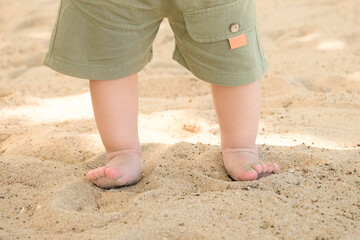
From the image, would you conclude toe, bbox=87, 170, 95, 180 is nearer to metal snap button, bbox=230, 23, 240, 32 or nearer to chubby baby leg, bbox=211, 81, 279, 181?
chubby baby leg, bbox=211, 81, 279, 181

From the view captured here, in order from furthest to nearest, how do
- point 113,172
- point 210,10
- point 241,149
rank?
point 241,149
point 113,172
point 210,10

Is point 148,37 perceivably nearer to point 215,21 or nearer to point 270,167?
point 215,21

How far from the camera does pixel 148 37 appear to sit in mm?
1828

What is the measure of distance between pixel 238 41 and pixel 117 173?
58 centimetres

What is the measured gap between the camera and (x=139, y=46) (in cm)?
182

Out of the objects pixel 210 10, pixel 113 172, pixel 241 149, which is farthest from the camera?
pixel 241 149

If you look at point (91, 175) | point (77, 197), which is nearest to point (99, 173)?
point (91, 175)

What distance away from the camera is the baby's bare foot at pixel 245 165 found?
182cm

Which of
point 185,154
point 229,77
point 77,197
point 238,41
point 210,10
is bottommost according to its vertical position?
point 185,154

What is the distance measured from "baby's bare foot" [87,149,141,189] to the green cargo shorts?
0.96 feet

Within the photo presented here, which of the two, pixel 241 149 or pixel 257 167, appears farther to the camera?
pixel 241 149

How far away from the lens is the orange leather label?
1749mm

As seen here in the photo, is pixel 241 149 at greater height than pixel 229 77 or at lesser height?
lesser

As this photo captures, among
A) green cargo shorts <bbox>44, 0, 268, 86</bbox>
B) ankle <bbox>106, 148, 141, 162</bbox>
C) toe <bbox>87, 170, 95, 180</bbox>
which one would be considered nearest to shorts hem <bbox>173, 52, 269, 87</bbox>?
green cargo shorts <bbox>44, 0, 268, 86</bbox>
